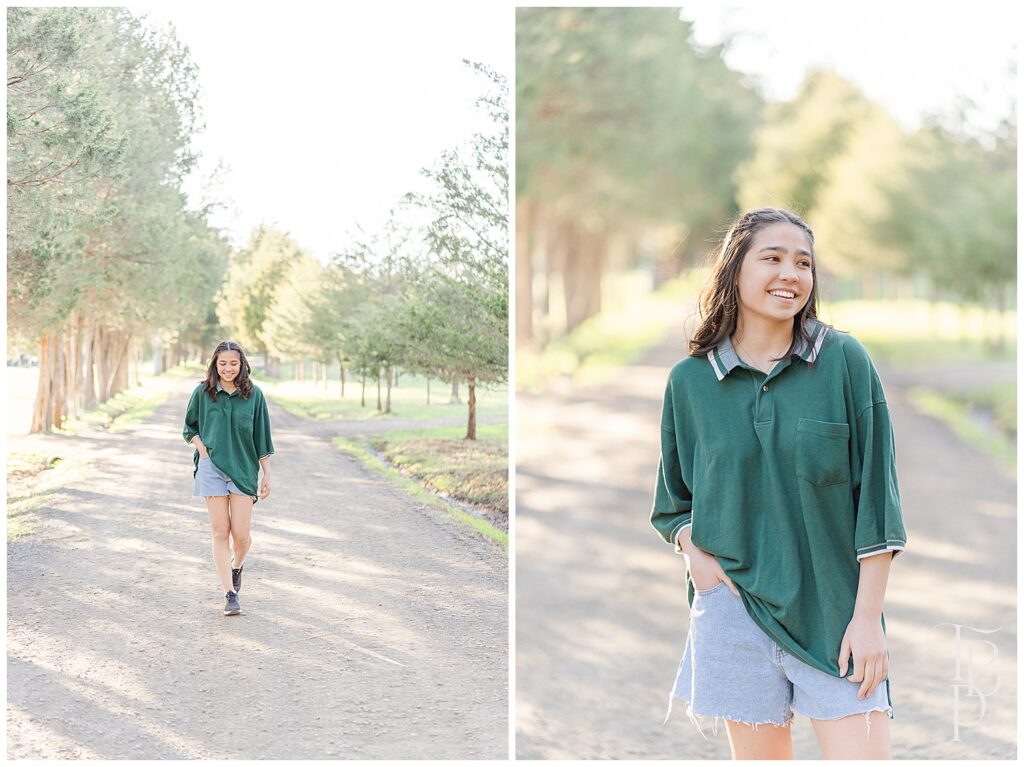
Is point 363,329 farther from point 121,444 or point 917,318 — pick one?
point 917,318

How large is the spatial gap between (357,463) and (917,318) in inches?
789

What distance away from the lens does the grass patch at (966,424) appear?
35.7 ft

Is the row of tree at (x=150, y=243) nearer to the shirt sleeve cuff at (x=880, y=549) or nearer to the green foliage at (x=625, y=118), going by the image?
the green foliage at (x=625, y=118)

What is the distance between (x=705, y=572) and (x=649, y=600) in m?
5.86

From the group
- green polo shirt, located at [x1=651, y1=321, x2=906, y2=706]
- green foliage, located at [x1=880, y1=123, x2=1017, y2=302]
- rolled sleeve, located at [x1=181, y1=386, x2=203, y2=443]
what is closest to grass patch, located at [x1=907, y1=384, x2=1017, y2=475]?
green foliage, located at [x1=880, y1=123, x2=1017, y2=302]

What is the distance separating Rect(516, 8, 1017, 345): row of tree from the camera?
28.3 feet

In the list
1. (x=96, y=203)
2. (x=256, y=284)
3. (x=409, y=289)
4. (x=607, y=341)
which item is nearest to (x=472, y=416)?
(x=409, y=289)

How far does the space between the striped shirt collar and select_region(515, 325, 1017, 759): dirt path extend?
10.7 feet

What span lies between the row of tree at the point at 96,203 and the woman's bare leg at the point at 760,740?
1.78 metres

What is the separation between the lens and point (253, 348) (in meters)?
2.81

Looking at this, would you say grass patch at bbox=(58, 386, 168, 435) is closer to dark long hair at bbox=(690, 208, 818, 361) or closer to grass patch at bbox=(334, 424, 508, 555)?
grass patch at bbox=(334, 424, 508, 555)

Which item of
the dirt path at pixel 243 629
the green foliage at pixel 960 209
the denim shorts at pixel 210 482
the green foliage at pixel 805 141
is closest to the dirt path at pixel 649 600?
the green foliage at pixel 960 209

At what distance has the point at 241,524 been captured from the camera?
2785 millimetres

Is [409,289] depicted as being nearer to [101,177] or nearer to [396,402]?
[396,402]
